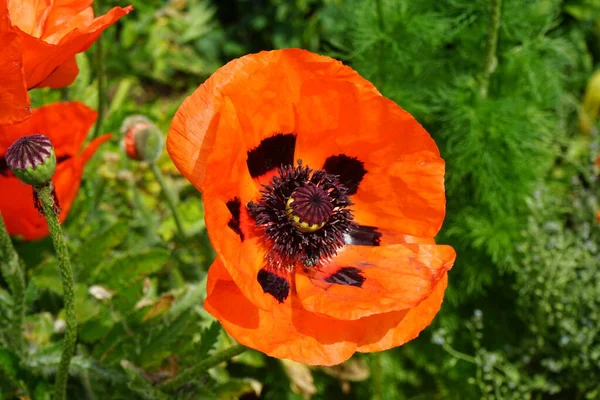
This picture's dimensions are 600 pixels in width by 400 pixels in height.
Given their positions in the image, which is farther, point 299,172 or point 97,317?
point 97,317

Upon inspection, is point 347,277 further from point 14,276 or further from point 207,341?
point 14,276

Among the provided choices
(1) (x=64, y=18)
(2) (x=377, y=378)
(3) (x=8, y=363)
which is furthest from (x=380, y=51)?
(3) (x=8, y=363)

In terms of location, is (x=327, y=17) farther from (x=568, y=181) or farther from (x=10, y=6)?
(x=10, y=6)

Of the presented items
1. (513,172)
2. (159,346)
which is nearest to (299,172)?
(159,346)

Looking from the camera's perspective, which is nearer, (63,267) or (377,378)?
(63,267)

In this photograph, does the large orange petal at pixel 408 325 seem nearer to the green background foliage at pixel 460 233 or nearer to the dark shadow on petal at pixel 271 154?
the dark shadow on petal at pixel 271 154

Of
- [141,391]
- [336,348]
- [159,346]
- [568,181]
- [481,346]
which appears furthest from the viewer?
[568,181]
